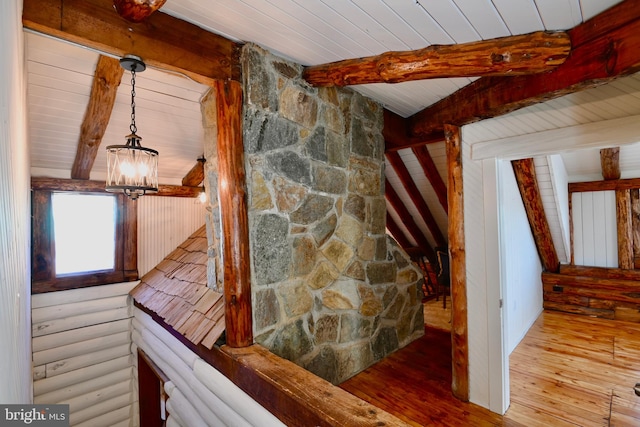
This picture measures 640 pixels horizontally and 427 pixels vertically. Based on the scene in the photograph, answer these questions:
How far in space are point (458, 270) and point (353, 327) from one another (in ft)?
3.26

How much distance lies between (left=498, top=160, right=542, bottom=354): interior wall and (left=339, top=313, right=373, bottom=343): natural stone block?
1.37 metres

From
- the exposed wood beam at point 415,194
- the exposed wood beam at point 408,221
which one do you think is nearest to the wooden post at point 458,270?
the exposed wood beam at point 415,194

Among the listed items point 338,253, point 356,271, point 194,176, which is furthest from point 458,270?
point 194,176

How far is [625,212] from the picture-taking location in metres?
4.24

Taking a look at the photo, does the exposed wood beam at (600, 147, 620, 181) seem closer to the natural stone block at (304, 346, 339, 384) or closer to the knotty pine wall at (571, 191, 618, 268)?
the knotty pine wall at (571, 191, 618, 268)

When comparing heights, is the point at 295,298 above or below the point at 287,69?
below

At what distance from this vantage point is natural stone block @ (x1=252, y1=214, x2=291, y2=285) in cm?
193

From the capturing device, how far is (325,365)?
7.67ft

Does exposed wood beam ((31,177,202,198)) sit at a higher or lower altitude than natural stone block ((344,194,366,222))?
higher

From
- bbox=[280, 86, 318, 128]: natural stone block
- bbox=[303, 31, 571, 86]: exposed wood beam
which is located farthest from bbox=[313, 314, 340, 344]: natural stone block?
bbox=[303, 31, 571, 86]: exposed wood beam

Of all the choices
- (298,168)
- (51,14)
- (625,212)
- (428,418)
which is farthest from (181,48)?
(625,212)

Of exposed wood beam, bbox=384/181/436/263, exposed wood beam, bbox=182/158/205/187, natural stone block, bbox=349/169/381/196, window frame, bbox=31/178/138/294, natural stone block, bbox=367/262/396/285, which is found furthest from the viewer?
exposed wood beam, bbox=384/181/436/263

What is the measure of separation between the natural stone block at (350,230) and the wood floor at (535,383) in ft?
3.85

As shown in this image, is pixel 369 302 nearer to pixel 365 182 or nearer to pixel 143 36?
pixel 365 182
